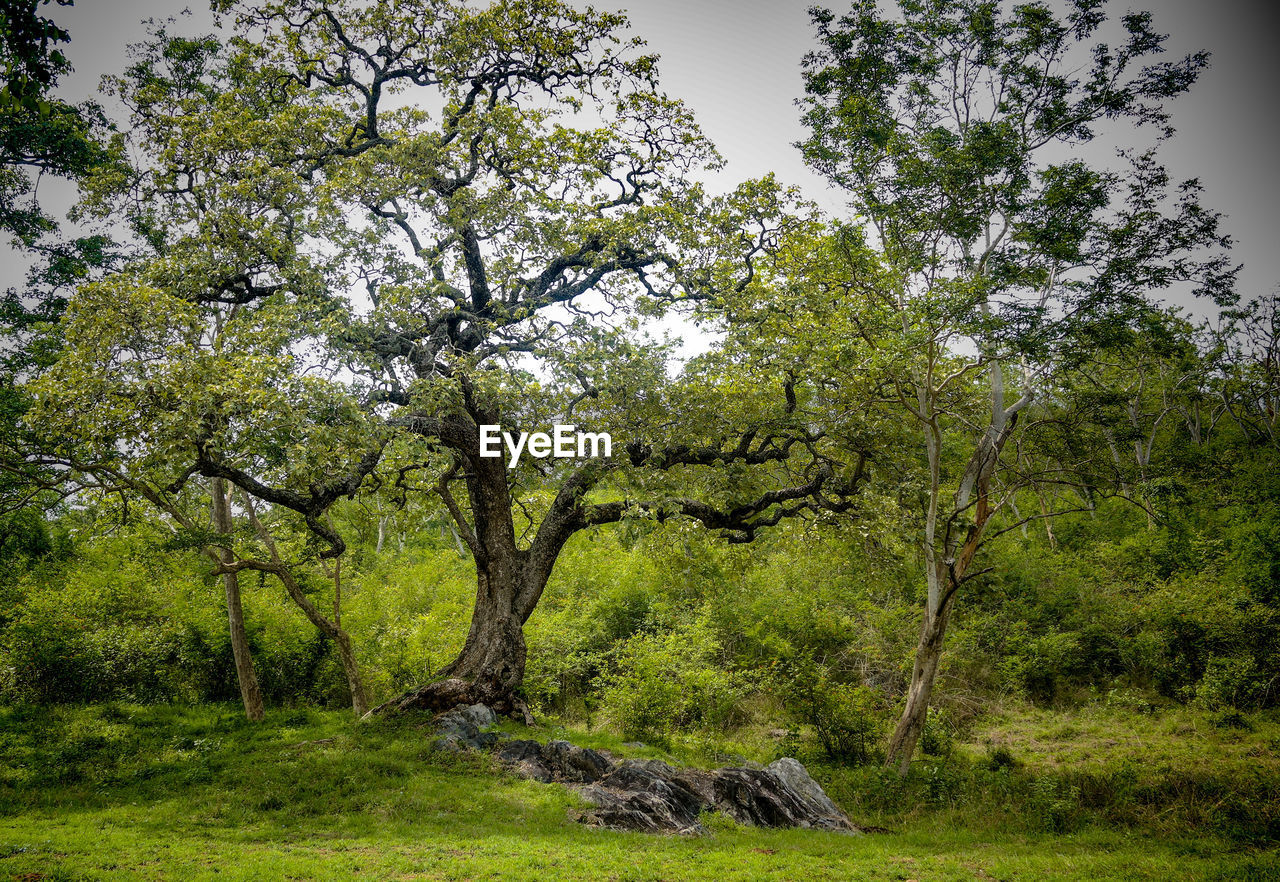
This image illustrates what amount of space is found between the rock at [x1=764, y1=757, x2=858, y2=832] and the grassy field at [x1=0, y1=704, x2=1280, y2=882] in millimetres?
675

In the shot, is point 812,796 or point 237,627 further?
point 237,627

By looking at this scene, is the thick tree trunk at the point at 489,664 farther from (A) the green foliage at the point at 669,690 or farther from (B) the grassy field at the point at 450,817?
(A) the green foliage at the point at 669,690

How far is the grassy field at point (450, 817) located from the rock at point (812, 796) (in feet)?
2.21

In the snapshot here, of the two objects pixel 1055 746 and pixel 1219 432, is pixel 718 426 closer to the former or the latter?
pixel 1055 746

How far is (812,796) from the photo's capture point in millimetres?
10211

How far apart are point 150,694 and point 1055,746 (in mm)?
21322

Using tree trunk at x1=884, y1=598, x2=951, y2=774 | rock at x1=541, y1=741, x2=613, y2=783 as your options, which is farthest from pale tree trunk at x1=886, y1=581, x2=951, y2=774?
rock at x1=541, y1=741, x2=613, y2=783

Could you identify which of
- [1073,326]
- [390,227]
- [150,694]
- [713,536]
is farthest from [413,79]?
[150,694]

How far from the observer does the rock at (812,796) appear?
381 inches

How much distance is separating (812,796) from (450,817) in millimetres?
5670

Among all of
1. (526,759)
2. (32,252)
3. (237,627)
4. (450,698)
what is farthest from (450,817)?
(32,252)

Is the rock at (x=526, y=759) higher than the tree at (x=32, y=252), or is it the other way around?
the tree at (x=32, y=252)

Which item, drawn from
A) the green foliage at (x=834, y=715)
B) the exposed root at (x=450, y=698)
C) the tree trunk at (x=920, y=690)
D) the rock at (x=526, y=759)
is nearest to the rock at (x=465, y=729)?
the exposed root at (x=450, y=698)

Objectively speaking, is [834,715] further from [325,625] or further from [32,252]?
[32,252]
